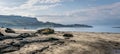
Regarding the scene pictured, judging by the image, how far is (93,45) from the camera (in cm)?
3834

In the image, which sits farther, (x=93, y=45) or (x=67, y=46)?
(x=93, y=45)

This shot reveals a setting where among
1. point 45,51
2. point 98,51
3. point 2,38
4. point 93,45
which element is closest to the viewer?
point 45,51

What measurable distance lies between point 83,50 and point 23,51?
7.22 meters

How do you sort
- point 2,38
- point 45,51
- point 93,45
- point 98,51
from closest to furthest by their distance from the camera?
point 45,51 < point 98,51 < point 93,45 < point 2,38

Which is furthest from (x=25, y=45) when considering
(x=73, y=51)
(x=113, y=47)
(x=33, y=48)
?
(x=113, y=47)

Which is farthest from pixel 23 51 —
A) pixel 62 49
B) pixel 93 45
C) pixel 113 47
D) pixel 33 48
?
pixel 113 47

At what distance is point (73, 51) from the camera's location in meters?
33.3

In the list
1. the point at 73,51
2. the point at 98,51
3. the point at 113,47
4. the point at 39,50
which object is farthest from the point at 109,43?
the point at 39,50

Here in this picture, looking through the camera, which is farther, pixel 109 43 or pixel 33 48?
pixel 109 43

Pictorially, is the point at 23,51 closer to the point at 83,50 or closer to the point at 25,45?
the point at 25,45

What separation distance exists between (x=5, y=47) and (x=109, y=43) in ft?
52.2

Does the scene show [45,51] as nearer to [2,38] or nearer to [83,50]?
[83,50]

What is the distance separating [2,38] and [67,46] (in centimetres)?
1047

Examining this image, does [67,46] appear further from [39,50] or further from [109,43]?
[109,43]
